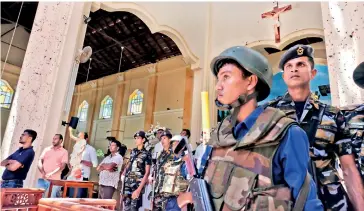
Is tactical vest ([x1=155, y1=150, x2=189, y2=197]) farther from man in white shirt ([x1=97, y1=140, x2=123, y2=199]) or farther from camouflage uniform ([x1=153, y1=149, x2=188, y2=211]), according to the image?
man in white shirt ([x1=97, y1=140, x2=123, y2=199])

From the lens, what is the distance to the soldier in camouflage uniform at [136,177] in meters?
3.17

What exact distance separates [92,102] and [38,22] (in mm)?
9447

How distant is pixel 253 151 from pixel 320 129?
61 centimetres

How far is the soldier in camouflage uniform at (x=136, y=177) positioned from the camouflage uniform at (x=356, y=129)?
98.5 inches

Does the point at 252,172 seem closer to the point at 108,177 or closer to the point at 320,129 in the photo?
the point at 320,129

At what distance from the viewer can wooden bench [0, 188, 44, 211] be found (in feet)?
4.54

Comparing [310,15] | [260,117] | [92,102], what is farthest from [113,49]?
[260,117]

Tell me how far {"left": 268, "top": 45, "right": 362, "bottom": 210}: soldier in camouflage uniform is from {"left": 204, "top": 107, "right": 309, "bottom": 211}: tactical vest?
0.36 meters

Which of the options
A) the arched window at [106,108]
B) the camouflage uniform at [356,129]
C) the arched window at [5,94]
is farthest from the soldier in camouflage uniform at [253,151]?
the arched window at [5,94]

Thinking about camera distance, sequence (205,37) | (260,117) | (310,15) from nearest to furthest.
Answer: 1. (260,117)
2. (310,15)
3. (205,37)

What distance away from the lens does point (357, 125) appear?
3.86 feet

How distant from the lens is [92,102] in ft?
40.8

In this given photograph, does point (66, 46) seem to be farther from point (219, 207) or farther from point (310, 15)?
point (310, 15)

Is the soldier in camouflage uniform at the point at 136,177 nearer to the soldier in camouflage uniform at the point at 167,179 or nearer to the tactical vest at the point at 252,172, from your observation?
the soldier in camouflage uniform at the point at 167,179
